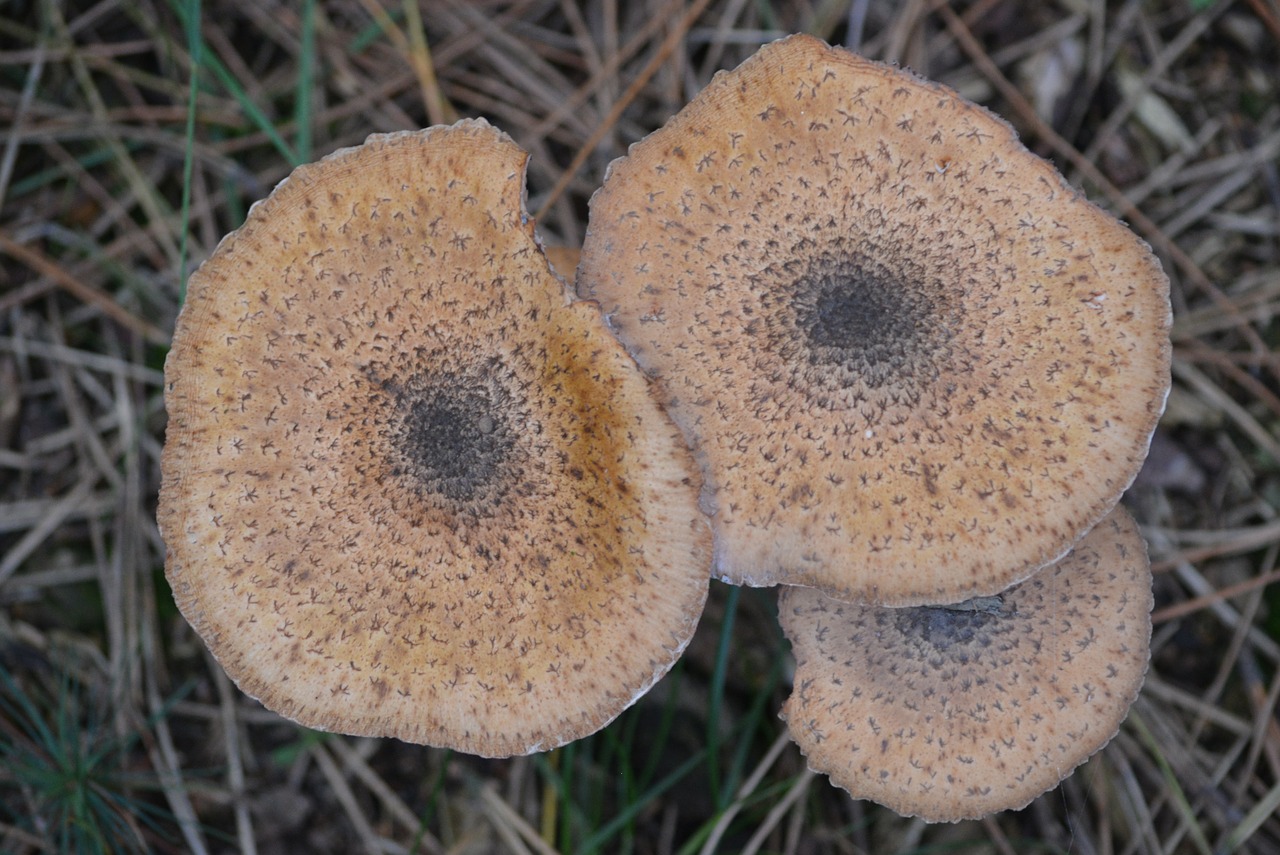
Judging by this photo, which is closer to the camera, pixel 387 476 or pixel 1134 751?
pixel 387 476

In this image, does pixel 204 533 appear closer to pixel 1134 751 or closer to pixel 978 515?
pixel 978 515

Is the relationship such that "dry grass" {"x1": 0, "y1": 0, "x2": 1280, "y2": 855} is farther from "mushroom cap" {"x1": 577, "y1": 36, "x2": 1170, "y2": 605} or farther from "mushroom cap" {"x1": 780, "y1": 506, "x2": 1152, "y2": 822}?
"mushroom cap" {"x1": 577, "y1": 36, "x2": 1170, "y2": 605}

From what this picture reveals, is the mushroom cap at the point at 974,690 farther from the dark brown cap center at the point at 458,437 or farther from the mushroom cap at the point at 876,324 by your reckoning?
the dark brown cap center at the point at 458,437

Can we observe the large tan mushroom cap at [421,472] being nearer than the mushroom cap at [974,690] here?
Yes

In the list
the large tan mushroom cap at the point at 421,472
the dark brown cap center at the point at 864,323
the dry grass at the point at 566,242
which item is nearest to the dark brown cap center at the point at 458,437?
the large tan mushroom cap at the point at 421,472

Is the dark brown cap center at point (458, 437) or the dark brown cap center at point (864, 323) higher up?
the dark brown cap center at point (864, 323)

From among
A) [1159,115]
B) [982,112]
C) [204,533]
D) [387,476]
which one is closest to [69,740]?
[204,533]

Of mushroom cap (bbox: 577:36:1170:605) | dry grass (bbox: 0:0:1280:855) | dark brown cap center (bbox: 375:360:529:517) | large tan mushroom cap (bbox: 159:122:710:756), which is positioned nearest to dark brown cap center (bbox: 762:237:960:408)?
mushroom cap (bbox: 577:36:1170:605)
